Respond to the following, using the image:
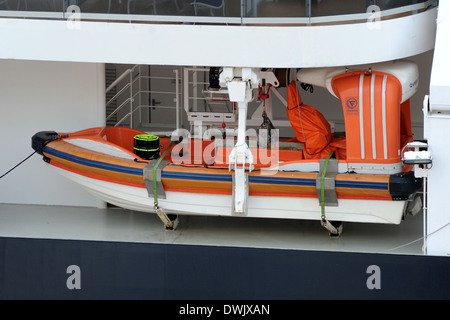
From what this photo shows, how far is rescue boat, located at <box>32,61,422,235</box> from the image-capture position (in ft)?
20.5

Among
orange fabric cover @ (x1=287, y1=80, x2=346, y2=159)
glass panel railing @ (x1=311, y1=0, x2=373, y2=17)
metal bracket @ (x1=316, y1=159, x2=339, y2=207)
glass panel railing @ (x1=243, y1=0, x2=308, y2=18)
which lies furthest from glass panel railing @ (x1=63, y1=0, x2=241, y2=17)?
metal bracket @ (x1=316, y1=159, x2=339, y2=207)

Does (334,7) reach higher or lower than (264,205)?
higher

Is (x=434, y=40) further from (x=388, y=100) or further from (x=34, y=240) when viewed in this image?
(x=34, y=240)

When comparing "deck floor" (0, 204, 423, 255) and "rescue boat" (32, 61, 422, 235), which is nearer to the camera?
"rescue boat" (32, 61, 422, 235)

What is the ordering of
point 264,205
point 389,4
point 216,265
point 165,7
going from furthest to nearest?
point 264,205
point 216,265
point 165,7
point 389,4

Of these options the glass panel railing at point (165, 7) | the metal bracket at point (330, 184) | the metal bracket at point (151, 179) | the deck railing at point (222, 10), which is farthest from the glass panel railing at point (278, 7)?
the metal bracket at point (151, 179)

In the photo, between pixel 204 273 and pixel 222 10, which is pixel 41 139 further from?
pixel 222 10

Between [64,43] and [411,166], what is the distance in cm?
302

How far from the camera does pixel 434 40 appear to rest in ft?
20.9

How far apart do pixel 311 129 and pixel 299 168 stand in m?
0.50

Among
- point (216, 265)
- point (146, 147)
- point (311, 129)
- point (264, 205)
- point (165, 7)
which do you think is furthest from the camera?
point (146, 147)

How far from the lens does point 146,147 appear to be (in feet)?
22.9

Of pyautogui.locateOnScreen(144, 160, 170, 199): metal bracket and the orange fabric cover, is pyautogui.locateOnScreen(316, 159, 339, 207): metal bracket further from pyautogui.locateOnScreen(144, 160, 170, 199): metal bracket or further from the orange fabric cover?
pyautogui.locateOnScreen(144, 160, 170, 199): metal bracket

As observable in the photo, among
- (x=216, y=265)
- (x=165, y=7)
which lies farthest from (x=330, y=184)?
(x=165, y=7)
